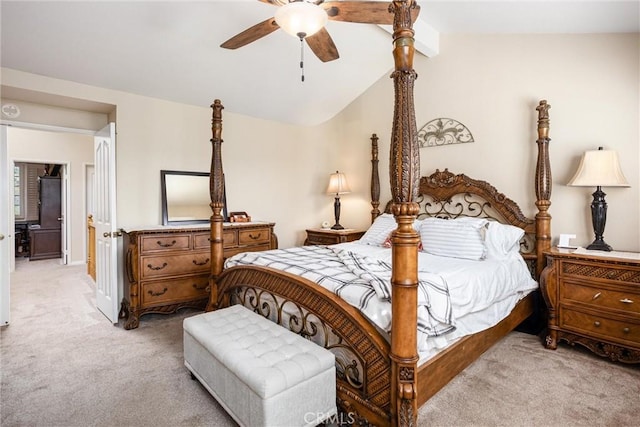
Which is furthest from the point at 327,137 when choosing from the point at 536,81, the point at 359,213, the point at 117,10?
the point at 117,10

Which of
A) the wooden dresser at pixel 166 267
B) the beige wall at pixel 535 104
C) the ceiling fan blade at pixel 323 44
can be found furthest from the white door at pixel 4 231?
the beige wall at pixel 535 104

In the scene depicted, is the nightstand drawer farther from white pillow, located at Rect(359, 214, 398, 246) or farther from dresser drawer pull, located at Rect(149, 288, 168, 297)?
dresser drawer pull, located at Rect(149, 288, 168, 297)

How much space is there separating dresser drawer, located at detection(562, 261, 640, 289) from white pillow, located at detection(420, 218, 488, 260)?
635mm

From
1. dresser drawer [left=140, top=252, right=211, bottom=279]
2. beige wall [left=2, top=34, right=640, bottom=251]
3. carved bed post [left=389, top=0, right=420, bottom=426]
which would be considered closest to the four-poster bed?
carved bed post [left=389, top=0, right=420, bottom=426]

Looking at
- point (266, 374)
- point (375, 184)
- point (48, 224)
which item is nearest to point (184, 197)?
point (375, 184)

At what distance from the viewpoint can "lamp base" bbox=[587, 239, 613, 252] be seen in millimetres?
2785

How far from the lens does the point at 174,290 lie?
139 inches

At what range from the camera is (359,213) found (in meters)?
4.98

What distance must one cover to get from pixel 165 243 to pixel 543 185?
3.70 m

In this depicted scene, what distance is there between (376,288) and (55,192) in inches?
339

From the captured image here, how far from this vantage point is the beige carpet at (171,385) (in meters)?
1.92

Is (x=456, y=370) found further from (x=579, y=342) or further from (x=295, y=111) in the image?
(x=295, y=111)

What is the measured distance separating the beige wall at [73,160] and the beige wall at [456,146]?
13.1ft

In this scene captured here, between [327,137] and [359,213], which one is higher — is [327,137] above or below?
above
